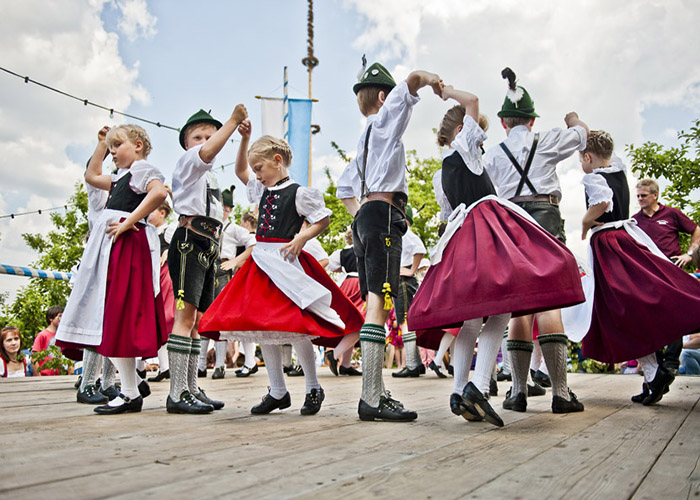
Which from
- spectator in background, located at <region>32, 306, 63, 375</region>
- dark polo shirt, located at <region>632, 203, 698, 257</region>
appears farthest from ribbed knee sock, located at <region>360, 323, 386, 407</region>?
spectator in background, located at <region>32, 306, 63, 375</region>

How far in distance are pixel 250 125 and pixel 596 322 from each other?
2.40m

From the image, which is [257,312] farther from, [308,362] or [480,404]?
[480,404]

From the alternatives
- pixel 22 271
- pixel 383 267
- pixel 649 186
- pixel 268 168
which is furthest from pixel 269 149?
pixel 649 186

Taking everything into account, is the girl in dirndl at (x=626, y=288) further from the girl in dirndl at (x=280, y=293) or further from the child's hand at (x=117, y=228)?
the child's hand at (x=117, y=228)

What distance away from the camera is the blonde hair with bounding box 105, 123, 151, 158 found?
131 inches

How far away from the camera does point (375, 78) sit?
10.6 ft

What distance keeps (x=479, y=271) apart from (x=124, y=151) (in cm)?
217

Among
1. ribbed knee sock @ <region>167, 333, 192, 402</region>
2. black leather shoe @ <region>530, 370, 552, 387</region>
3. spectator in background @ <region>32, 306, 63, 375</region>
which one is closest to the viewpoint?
ribbed knee sock @ <region>167, 333, 192, 402</region>

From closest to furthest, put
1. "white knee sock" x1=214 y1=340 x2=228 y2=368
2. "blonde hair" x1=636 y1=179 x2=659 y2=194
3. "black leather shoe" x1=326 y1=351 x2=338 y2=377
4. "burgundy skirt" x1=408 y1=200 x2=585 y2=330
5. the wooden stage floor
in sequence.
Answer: the wooden stage floor
"burgundy skirt" x1=408 y1=200 x2=585 y2=330
"blonde hair" x1=636 y1=179 x2=659 y2=194
"white knee sock" x1=214 y1=340 x2=228 y2=368
"black leather shoe" x1=326 y1=351 x2=338 y2=377

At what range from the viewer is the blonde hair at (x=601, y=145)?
3.72m

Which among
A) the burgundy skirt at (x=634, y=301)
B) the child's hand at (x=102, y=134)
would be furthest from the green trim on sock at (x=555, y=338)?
the child's hand at (x=102, y=134)

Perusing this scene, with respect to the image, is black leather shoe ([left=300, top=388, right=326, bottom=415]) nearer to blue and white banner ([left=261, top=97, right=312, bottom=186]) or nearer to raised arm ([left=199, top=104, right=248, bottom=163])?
raised arm ([left=199, top=104, right=248, bottom=163])

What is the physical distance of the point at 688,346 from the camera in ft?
18.4

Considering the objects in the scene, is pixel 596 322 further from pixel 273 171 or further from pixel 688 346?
pixel 688 346
